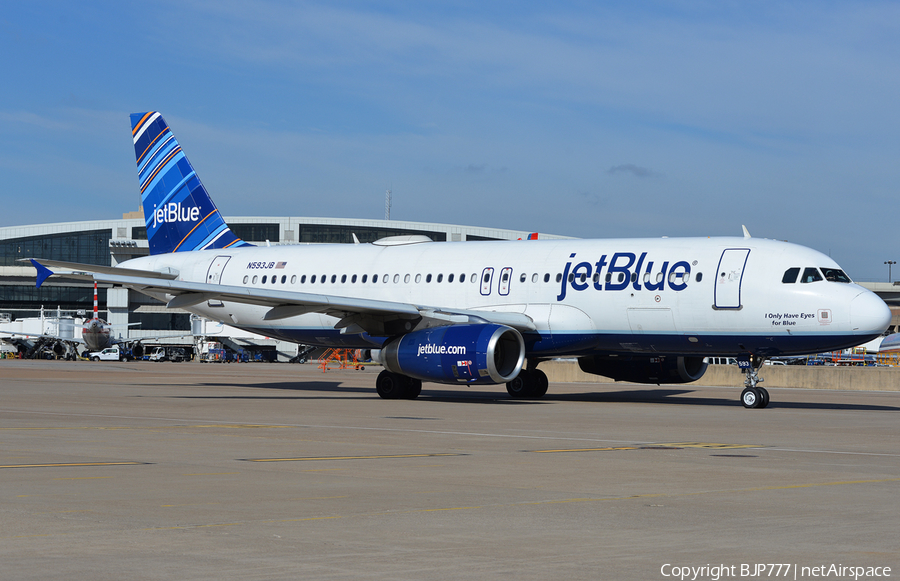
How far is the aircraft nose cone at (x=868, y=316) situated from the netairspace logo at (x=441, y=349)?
26.8 ft

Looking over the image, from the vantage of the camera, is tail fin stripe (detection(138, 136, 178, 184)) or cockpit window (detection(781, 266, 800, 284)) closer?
cockpit window (detection(781, 266, 800, 284))

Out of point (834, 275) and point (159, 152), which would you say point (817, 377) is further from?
point (159, 152)

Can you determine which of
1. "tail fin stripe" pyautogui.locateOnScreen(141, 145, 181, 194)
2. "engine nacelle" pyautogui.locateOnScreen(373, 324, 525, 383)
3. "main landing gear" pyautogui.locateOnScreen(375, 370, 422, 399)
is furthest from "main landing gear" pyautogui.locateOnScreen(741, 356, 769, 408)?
"tail fin stripe" pyautogui.locateOnScreen(141, 145, 181, 194)

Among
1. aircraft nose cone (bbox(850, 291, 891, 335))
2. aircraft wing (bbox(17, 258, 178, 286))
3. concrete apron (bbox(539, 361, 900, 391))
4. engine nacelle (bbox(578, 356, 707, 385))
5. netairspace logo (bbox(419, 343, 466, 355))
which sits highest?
aircraft wing (bbox(17, 258, 178, 286))

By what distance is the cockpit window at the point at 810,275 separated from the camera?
22.4m

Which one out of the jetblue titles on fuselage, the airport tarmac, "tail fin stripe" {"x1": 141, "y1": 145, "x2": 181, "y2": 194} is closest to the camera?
the airport tarmac

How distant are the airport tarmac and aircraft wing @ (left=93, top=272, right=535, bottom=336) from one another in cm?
572

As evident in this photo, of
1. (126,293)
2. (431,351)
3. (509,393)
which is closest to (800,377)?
(509,393)

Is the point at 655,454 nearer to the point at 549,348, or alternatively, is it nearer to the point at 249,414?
the point at 249,414

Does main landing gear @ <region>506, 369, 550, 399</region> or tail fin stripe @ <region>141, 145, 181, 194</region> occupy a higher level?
tail fin stripe @ <region>141, 145, 181, 194</region>

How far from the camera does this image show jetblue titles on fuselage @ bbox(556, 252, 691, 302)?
77.2ft

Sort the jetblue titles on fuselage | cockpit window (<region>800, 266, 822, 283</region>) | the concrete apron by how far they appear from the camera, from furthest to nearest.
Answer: the concrete apron < the jetblue titles on fuselage < cockpit window (<region>800, 266, 822, 283</region>)

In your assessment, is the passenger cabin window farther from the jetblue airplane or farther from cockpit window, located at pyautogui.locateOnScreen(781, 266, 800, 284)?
cockpit window, located at pyautogui.locateOnScreen(781, 266, 800, 284)

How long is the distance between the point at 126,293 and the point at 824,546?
94.3 metres
